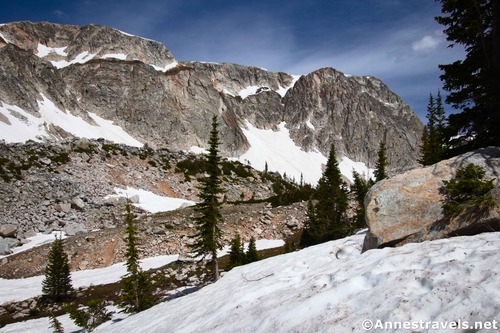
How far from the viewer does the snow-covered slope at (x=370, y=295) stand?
220 inches

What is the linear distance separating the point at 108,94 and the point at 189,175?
8155 centimetres

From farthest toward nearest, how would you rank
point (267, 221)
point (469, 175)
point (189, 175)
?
1. point (189, 175)
2. point (267, 221)
3. point (469, 175)

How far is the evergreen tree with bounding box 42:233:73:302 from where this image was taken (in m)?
29.3

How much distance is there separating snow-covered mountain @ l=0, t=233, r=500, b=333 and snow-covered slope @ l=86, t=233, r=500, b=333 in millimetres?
13

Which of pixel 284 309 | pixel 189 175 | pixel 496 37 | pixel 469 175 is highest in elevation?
pixel 189 175

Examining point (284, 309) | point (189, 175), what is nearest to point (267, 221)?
point (189, 175)

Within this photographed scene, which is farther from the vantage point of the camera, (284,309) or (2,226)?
(2,226)

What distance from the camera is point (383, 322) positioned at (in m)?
5.84

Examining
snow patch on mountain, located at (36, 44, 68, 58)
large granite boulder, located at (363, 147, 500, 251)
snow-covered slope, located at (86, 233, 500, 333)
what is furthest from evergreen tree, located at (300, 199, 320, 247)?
snow patch on mountain, located at (36, 44, 68, 58)

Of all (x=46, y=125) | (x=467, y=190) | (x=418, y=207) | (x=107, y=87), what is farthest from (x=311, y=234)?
(x=107, y=87)

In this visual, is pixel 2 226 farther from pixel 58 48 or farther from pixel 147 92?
pixel 58 48

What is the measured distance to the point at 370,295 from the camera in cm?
688

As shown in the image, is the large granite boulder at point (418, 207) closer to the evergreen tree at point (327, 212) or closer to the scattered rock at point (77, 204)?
the evergreen tree at point (327, 212)

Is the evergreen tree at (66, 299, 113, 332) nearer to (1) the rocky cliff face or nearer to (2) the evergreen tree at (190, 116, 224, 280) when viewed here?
(2) the evergreen tree at (190, 116, 224, 280)
